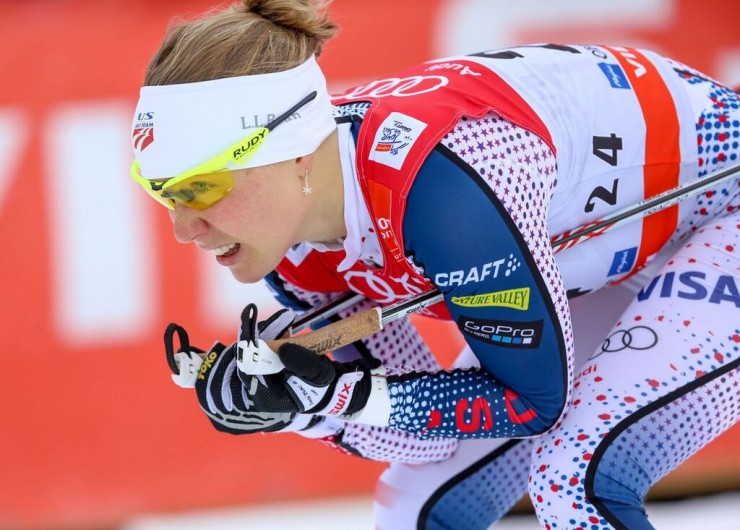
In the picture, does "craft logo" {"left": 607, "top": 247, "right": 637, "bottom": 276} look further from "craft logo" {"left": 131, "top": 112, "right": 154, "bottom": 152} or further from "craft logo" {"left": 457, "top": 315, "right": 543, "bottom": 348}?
"craft logo" {"left": 131, "top": 112, "right": 154, "bottom": 152}

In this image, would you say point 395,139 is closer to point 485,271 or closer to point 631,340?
point 485,271

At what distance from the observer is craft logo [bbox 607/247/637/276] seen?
6.78ft

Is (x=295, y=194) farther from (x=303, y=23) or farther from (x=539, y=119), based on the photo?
(x=539, y=119)

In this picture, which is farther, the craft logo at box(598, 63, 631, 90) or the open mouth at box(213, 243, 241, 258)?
the craft logo at box(598, 63, 631, 90)

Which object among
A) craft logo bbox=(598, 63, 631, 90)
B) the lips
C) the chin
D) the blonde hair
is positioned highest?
the blonde hair

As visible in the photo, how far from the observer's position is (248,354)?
1779 mm

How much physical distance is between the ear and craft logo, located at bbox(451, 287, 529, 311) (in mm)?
353

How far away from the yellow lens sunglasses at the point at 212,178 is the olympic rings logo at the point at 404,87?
8.0 inches

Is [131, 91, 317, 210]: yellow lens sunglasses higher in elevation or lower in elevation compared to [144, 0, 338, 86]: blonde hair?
lower

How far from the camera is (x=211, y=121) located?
5.55 ft

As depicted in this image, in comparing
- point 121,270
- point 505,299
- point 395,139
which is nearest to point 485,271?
point 505,299

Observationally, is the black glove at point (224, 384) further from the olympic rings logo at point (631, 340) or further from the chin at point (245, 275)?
the olympic rings logo at point (631, 340)

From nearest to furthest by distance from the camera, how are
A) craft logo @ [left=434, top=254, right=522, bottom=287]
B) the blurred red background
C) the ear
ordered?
1. craft logo @ [left=434, top=254, right=522, bottom=287]
2. the ear
3. the blurred red background

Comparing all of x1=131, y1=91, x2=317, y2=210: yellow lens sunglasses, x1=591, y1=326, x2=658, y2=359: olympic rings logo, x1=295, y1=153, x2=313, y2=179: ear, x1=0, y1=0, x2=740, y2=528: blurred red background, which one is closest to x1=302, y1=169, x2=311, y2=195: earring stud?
x1=295, y1=153, x2=313, y2=179: ear
